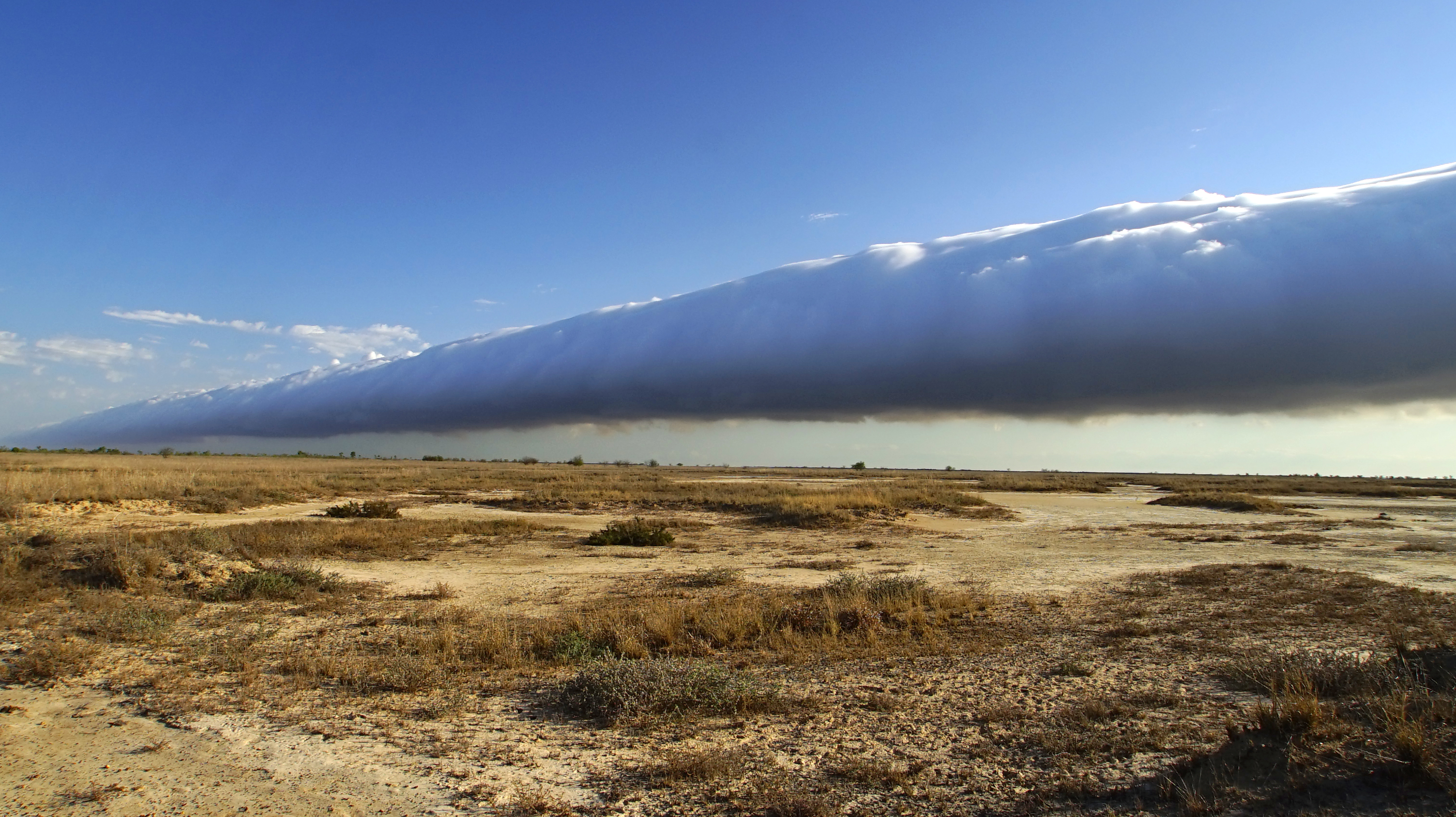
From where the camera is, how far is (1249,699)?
24.0 feet

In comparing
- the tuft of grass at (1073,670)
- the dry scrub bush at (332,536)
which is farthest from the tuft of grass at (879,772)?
the dry scrub bush at (332,536)

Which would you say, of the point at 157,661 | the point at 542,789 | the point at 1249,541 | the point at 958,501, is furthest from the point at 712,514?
the point at 542,789

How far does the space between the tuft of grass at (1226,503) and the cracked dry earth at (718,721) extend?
2837 centimetres

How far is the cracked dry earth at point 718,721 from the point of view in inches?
211

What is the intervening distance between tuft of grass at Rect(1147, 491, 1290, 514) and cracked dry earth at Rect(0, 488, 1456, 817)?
93.1 feet

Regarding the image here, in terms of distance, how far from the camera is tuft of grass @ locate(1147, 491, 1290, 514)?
3944 cm

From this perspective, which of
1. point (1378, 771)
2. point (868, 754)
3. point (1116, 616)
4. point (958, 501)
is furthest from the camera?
point (958, 501)

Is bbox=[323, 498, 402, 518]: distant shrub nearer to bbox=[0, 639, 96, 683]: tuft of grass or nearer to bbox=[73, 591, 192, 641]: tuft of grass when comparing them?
bbox=[73, 591, 192, 641]: tuft of grass

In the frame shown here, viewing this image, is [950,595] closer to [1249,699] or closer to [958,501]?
[1249,699]

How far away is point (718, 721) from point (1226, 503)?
44.8 metres

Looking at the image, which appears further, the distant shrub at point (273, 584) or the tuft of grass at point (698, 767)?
the distant shrub at point (273, 584)

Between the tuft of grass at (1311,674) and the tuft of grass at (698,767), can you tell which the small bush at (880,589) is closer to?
the tuft of grass at (1311,674)

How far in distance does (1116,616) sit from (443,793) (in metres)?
10.5

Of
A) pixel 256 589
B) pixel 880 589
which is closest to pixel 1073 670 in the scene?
pixel 880 589
